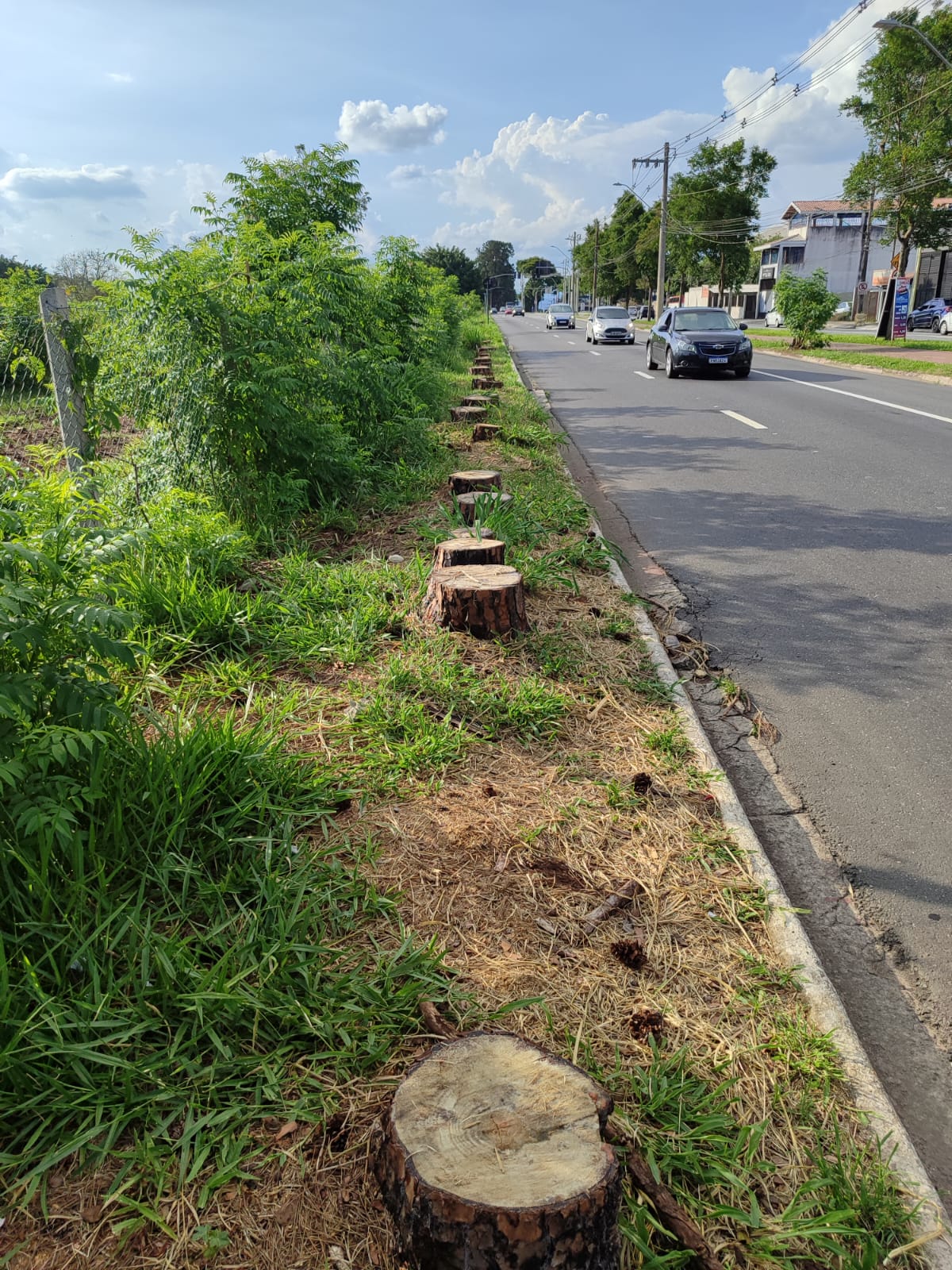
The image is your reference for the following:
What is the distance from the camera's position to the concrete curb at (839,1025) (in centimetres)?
164

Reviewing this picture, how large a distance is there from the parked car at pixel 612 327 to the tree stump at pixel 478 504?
31.0 m

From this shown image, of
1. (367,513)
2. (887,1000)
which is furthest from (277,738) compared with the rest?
(367,513)

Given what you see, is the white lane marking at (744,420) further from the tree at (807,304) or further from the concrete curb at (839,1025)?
the tree at (807,304)

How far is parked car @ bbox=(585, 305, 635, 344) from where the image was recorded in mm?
34156

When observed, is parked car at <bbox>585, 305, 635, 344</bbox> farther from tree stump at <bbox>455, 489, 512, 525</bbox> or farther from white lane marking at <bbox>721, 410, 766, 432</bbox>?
tree stump at <bbox>455, 489, 512, 525</bbox>

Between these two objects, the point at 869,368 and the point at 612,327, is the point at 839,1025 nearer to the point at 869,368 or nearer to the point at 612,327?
the point at 869,368

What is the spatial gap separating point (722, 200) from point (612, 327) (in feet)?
57.9

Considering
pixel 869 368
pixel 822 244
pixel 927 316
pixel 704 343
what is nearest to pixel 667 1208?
pixel 704 343

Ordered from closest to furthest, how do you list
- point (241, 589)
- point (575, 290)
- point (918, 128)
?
point (241, 589), point (918, 128), point (575, 290)

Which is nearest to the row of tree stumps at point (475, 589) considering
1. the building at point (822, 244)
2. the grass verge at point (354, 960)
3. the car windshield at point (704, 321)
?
the grass verge at point (354, 960)

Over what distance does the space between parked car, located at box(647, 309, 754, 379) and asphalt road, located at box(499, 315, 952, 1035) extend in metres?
5.07

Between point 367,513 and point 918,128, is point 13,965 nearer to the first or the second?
point 367,513

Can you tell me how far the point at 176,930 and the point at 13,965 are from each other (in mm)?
364

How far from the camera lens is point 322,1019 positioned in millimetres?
1984
